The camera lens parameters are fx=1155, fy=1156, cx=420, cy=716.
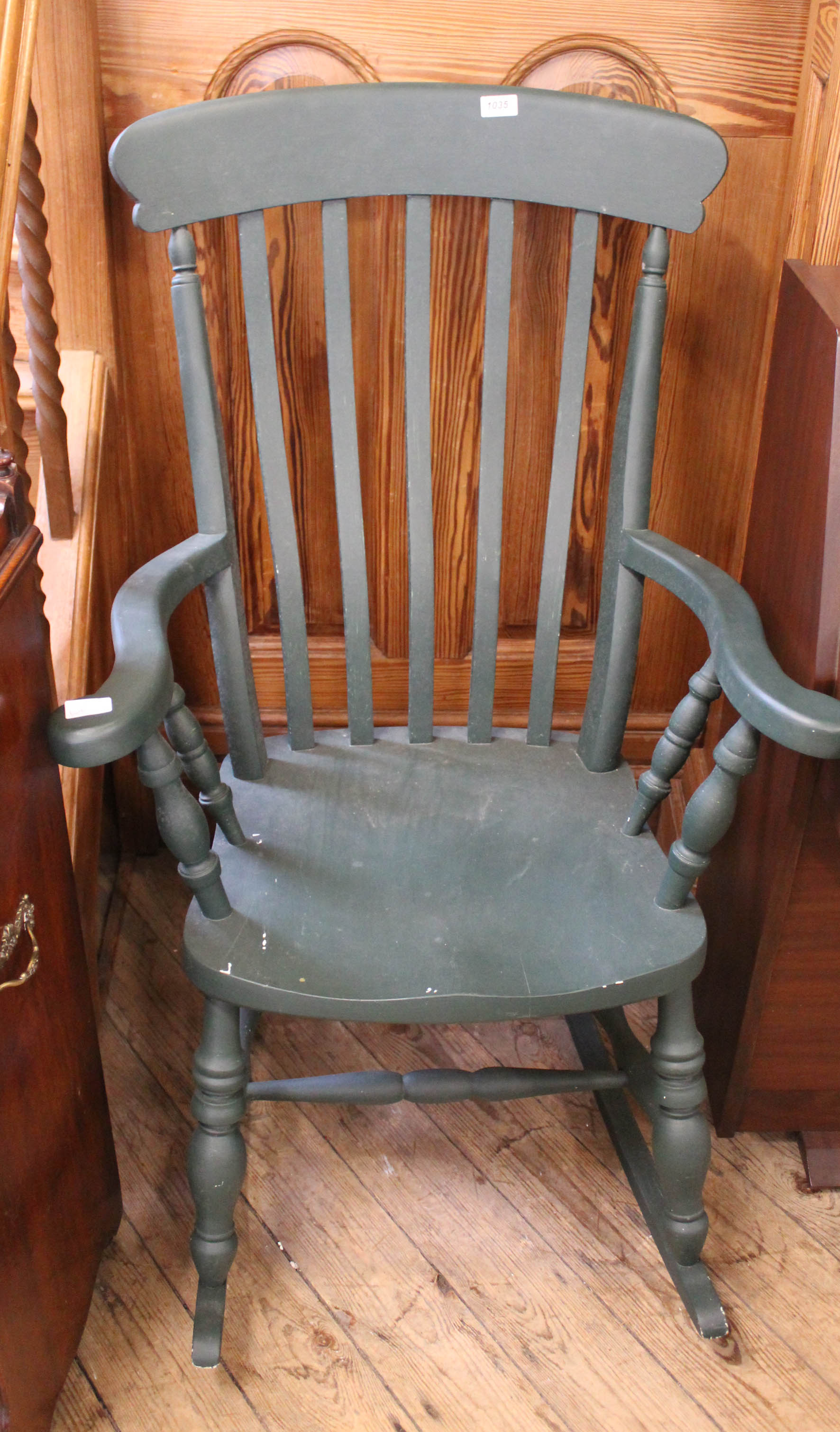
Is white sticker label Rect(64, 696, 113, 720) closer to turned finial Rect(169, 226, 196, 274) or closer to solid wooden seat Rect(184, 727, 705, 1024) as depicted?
solid wooden seat Rect(184, 727, 705, 1024)

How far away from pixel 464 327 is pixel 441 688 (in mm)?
480

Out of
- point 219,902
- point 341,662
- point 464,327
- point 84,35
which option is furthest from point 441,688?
point 84,35

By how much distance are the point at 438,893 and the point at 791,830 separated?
376mm

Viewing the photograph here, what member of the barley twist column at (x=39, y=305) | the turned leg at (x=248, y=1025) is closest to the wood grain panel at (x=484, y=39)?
the barley twist column at (x=39, y=305)

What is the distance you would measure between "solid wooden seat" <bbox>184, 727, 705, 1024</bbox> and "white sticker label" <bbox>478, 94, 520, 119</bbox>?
651mm

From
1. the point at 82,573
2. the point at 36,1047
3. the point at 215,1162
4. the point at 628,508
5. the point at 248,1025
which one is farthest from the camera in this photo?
the point at 248,1025

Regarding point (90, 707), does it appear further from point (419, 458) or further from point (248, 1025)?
point (248, 1025)

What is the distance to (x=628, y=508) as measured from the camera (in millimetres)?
1209

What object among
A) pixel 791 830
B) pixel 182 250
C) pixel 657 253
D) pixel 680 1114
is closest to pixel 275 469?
pixel 182 250

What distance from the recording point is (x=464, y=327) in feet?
4.55

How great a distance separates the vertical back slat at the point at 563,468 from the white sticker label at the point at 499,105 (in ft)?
0.39

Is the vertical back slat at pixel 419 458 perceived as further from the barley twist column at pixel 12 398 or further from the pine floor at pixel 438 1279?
the pine floor at pixel 438 1279

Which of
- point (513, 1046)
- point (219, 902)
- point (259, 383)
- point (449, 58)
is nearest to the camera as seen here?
point (219, 902)

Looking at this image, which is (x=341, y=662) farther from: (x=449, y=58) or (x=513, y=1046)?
(x=449, y=58)
